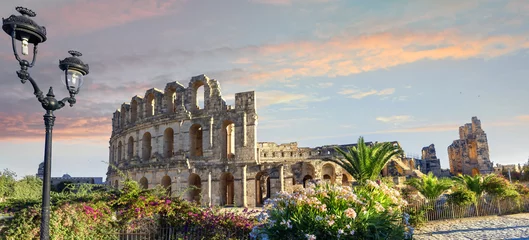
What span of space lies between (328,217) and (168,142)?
25.8 meters

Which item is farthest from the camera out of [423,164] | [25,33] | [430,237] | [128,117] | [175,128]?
[423,164]

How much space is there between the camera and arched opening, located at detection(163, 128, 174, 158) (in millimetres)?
31306

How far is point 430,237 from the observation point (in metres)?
15.3

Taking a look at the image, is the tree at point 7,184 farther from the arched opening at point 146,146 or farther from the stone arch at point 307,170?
the stone arch at point 307,170

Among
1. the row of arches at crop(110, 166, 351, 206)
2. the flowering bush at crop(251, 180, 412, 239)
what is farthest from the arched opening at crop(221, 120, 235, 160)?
the flowering bush at crop(251, 180, 412, 239)

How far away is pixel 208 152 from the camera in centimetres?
2925

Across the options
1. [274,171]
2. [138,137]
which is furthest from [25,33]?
[138,137]

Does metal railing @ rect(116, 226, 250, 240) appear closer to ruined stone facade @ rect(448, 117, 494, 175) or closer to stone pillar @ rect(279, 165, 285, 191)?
stone pillar @ rect(279, 165, 285, 191)

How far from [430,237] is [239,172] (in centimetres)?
1542

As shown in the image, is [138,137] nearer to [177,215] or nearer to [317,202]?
[177,215]

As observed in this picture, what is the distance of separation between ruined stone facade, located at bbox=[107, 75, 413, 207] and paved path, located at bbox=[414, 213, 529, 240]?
11.7 metres

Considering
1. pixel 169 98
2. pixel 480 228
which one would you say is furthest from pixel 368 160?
pixel 169 98

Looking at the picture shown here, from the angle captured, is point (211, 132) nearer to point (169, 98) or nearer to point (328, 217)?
point (169, 98)

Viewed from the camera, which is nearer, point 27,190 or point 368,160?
point 368,160
